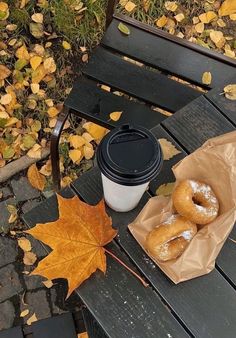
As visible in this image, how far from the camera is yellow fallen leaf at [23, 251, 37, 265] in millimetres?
2432

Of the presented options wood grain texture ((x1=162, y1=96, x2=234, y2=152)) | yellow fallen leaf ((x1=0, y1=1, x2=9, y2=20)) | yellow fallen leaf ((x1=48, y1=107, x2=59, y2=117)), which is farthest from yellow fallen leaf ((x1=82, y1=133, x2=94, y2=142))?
wood grain texture ((x1=162, y1=96, x2=234, y2=152))

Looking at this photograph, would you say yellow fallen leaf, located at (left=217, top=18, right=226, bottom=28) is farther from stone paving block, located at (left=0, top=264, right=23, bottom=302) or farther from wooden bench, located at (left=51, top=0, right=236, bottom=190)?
stone paving block, located at (left=0, top=264, right=23, bottom=302)

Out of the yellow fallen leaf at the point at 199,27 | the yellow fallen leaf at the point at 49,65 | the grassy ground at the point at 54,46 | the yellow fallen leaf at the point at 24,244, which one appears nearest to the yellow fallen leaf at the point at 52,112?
the grassy ground at the point at 54,46

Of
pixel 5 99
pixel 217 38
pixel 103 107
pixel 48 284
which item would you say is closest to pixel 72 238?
pixel 103 107

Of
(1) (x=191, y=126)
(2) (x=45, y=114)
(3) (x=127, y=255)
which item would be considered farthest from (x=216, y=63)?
(3) (x=127, y=255)

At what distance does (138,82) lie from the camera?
7.41ft

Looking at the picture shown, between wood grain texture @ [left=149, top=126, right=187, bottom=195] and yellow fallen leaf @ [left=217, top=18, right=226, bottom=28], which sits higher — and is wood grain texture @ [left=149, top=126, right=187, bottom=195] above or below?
above

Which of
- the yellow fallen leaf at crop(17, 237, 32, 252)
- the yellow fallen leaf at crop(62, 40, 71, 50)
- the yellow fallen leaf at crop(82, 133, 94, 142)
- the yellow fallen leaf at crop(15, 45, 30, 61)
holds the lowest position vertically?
the yellow fallen leaf at crop(17, 237, 32, 252)

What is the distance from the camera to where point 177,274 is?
138 cm

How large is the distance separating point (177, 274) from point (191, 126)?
1.89ft

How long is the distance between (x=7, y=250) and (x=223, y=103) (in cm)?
139

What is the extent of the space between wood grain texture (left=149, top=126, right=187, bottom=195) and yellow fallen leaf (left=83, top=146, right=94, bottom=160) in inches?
40.7

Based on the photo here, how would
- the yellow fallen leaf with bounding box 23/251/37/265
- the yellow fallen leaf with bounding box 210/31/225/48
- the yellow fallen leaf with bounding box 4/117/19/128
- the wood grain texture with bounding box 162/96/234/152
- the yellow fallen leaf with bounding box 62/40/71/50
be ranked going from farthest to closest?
the yellow fallen leaf with bounding box 210/31/225/48
the yellow fallen leaf with bounding box 62/40/71/50
the yellow fallen leaf with bounding box 4/117/19/128
the yellow fallen leaf with bounding box 23/251/37/265
the wood grain texture with bounding box 162/96/234/152

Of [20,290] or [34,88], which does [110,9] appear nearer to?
[34,88]
